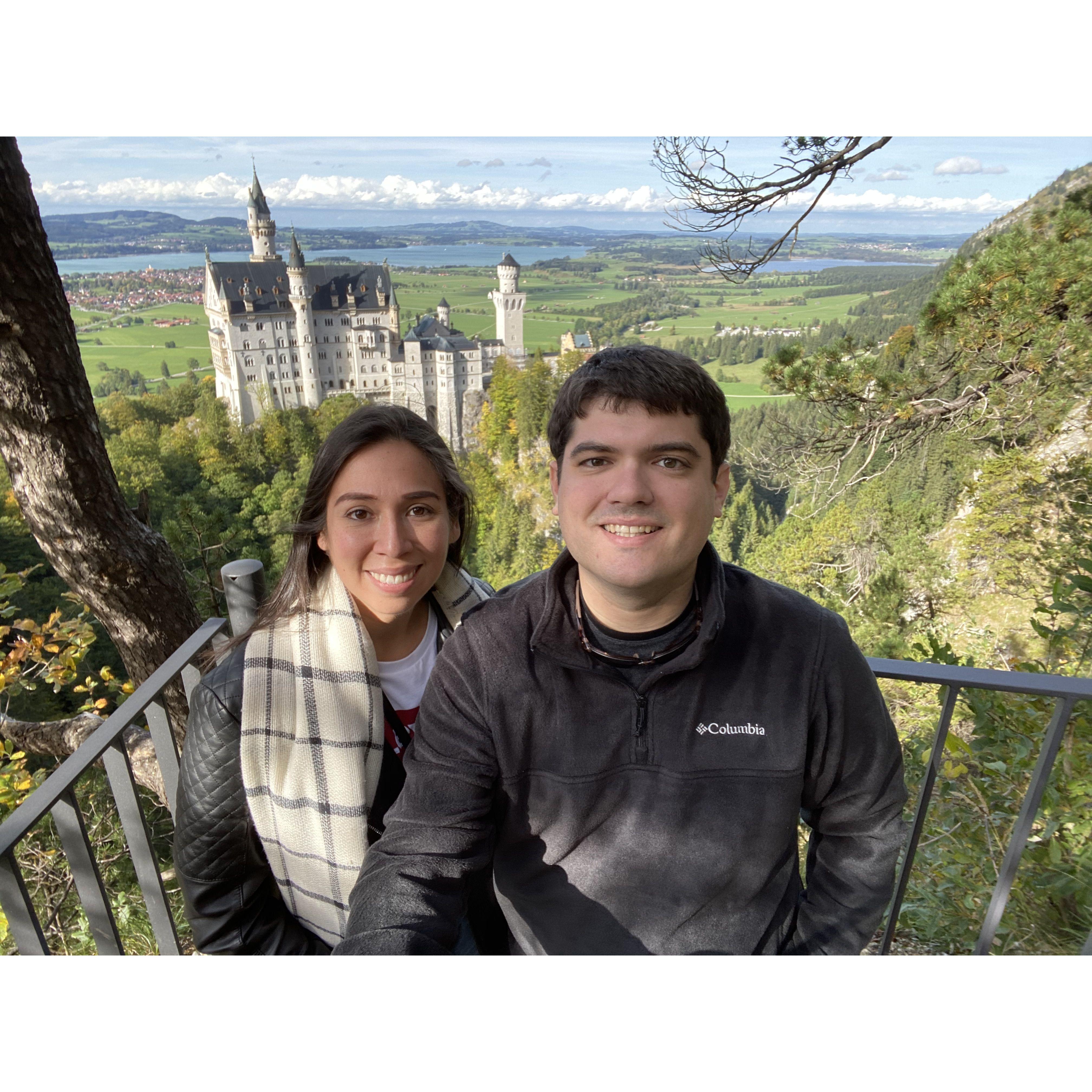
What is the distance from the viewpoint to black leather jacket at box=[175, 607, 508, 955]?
1120 mm

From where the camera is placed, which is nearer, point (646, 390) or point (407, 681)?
point (646, 390)

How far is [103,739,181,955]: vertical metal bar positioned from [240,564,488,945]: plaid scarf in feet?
0.80

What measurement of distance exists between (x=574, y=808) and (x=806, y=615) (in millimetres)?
438

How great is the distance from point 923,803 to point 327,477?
1.27 m

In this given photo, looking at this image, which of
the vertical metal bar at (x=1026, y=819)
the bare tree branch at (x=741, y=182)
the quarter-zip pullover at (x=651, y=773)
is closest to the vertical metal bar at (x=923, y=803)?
the vertical metal bar at (x=1026, y=819)

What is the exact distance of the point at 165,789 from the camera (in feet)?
5.06

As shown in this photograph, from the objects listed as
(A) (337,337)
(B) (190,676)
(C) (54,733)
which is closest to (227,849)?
(B) (190,676)

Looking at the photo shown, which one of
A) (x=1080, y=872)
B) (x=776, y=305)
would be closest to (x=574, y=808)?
(x=1080, y=872)

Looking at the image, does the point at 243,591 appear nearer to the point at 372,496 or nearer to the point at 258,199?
the point at 372,496

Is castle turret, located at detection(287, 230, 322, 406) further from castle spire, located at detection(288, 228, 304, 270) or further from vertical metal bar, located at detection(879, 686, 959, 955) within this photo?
vertical metal bar, located at detection(879, 686, 959, 955)

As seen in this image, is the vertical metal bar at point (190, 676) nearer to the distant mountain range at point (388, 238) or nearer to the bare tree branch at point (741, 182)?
the distant mountain range at point (388, 238)
